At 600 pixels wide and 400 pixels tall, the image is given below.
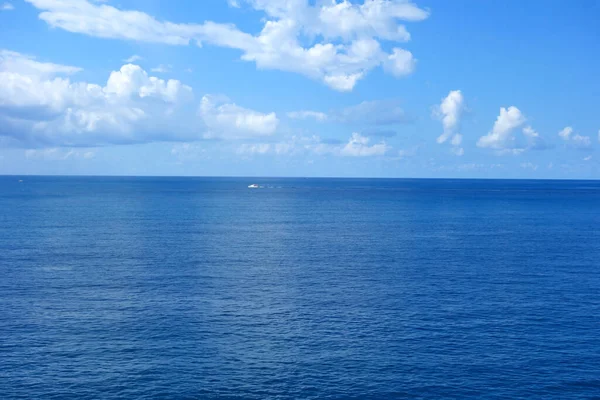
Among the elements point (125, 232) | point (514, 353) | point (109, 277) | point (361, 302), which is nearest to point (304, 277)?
point (361, 302)

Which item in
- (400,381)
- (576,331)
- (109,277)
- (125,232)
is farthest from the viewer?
(125,232)

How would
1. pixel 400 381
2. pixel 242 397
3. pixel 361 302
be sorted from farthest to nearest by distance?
1. pixel 361 302
2. pixel 400 381
3. pixel 242 397

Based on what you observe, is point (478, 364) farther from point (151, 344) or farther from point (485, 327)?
point (151, 344)

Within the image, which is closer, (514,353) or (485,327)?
(514,353)

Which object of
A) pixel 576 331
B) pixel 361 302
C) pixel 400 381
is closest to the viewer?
pixel 400 381

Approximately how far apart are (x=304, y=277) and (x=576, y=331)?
49173 mm

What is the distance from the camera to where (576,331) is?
7825 cm

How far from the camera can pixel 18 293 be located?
310ft

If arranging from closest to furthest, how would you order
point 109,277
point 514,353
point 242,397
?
point 242,397 < point 514,353 < point 109,277

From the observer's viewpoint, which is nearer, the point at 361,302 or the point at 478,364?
the point at 478,364

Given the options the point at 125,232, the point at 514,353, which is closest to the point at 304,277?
the point at 514,353

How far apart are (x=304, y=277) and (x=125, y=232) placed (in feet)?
260

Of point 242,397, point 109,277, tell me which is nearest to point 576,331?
point 242,397

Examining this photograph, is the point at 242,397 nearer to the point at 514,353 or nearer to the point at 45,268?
the point at 514,353
